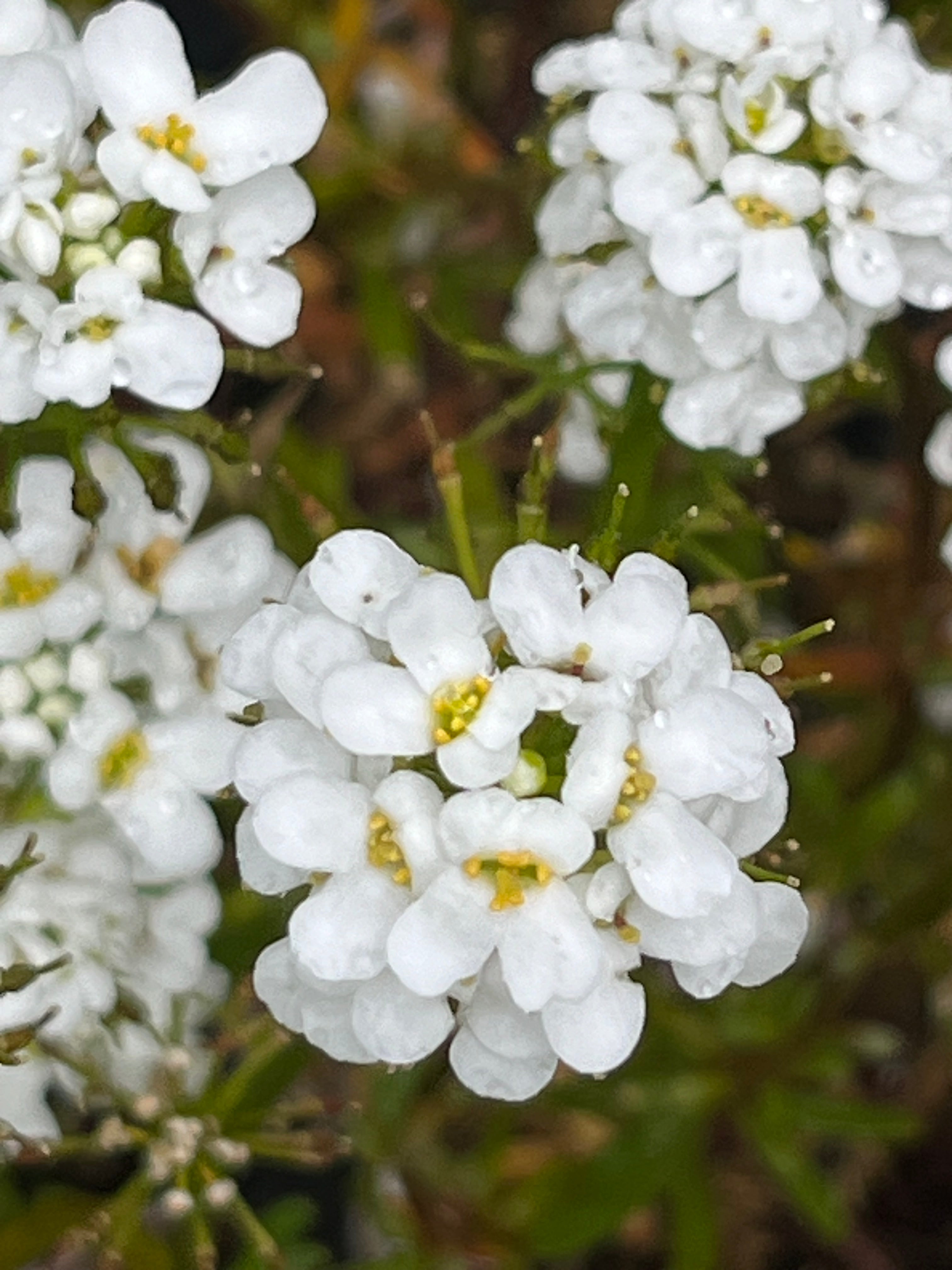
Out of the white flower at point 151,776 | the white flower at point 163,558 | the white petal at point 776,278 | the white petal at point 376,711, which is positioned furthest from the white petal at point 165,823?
the white petal at point 776,278

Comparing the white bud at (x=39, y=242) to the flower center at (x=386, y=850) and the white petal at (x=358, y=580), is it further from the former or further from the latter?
the flower center at (x=386, y=850)

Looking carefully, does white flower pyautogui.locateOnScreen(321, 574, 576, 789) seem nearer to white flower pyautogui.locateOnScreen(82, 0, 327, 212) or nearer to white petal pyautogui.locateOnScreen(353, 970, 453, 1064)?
white petal pyautogui.locateOnScreen(353, 970, 453, 1064)

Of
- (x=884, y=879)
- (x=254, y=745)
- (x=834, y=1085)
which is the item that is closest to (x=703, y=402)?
(x=254, y=745)

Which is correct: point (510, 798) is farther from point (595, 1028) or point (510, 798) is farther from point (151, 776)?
point (151, 776)

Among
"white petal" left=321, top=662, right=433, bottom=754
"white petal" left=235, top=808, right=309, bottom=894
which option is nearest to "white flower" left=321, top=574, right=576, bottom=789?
"white petal" left=321, top=662, right=433, bottom=754

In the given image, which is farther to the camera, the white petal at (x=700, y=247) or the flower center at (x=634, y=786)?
the white petal at (x=700, y=247)

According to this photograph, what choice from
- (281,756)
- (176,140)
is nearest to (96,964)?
(281,756)
